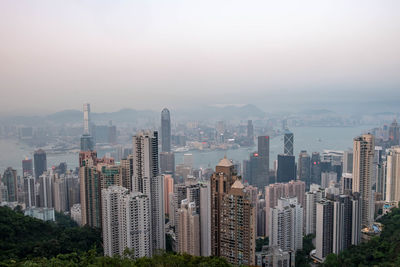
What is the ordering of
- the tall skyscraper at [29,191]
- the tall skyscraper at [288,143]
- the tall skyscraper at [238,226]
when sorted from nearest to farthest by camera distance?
the tall skyscraper at [238,226] → the tall skyscraper at [29,191] → the tall skyscraper at [288,143]

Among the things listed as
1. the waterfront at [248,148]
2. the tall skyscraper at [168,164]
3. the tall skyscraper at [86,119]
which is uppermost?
the tall skyscraper at [86,119]

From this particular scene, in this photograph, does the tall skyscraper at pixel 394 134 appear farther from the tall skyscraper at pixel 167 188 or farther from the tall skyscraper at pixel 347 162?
the tall skyscraper at pixel 167 188

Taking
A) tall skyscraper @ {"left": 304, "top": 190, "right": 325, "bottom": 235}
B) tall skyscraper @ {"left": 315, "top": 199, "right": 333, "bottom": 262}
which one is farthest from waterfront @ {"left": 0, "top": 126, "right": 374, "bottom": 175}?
tall skyscraper @ {"left": 315, "top": 199, "right": 333, "bottom": 262}

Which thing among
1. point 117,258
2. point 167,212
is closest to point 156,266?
point 117,258

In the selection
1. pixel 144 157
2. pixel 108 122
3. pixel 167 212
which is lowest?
pixel 167 212

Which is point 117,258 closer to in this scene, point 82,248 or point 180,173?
point 82,248

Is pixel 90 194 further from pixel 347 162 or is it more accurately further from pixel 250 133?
pixel 347 162

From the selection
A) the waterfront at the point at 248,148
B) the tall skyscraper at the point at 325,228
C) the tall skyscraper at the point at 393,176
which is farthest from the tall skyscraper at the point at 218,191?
the tall skyscraper at the point at 393,176
